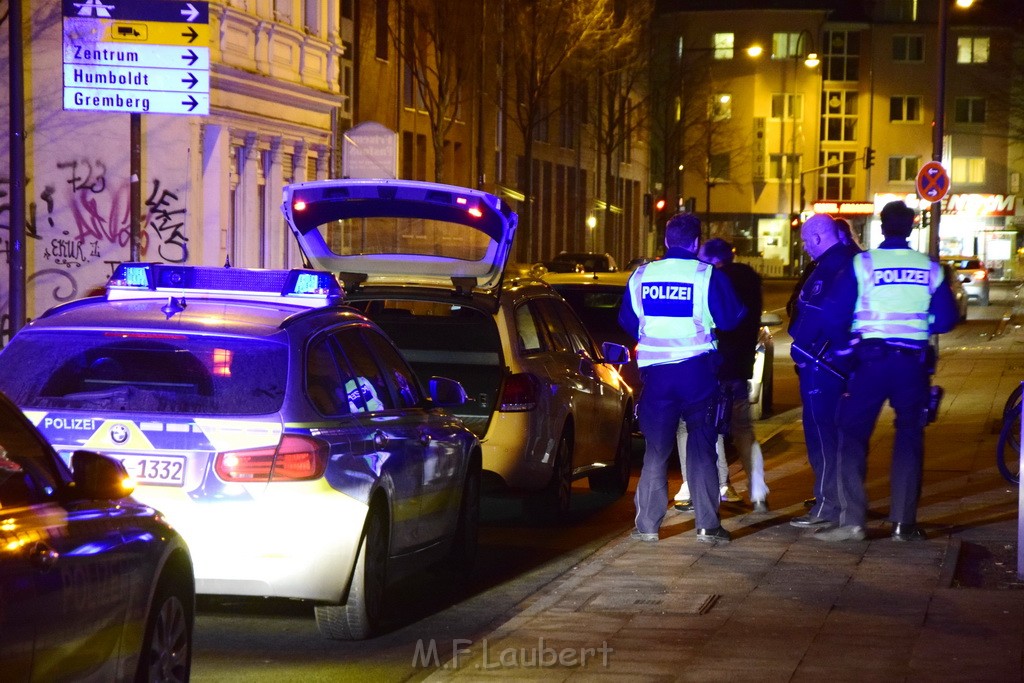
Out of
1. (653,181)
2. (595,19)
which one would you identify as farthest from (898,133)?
(595,19)

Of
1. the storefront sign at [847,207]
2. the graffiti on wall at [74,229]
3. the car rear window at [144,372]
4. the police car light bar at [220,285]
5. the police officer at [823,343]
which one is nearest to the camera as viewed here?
the car rear window at [144,372]

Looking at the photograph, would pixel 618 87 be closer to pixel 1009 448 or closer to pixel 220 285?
pixel 1009 448

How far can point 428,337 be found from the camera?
1149 cm

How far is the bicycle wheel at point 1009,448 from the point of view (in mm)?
13461

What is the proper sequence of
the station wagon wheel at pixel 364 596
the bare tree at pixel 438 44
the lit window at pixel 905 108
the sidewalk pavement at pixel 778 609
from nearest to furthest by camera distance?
the sidewalk pavement at pixel 778 609
the station wagon wheel at pixel 364 596
the bare tree at pixel 438 44
the lit window at pixel 905 108

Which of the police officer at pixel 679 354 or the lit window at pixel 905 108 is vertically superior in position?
the lit window at pixel 905 108

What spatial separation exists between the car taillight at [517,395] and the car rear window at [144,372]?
3.51 m

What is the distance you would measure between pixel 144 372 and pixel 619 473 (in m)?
6.31

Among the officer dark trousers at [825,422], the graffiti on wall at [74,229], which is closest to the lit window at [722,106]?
the graffiti on wall at [74,229]

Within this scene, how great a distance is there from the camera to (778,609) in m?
8.19

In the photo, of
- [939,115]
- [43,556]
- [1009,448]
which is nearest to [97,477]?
[43,556]

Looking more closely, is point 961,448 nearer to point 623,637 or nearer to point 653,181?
point 623,637

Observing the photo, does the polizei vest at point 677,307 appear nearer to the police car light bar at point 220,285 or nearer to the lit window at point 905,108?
the police car light bar at point 220,285


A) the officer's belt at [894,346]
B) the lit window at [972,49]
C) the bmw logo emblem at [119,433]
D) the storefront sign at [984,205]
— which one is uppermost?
the lit window at [972,49]
